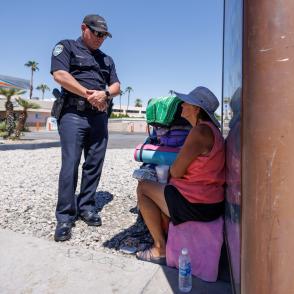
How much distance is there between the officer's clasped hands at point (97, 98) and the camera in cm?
311

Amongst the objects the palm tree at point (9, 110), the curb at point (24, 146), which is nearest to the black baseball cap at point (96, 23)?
the curb at point (24, 146)

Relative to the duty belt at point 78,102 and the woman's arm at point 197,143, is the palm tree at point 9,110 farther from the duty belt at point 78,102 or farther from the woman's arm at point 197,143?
the woman's arm at point 197,143

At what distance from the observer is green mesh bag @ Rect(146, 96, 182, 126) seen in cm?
321

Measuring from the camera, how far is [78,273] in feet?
7.76

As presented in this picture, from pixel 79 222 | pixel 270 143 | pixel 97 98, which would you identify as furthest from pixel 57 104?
pixel 270 143

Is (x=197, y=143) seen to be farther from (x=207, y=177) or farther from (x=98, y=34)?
(x=98, y=34)

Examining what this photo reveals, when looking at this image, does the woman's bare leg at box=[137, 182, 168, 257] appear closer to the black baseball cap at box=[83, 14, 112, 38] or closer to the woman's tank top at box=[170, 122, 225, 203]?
the woman's tank top at box=[170, 122, 225, 203]

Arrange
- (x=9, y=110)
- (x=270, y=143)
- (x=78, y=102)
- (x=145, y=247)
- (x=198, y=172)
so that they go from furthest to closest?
(x=9, y=110) → (x=78, y=102) → (x=145, y=247) → (x=198, y=172) → (x=270, y=143)

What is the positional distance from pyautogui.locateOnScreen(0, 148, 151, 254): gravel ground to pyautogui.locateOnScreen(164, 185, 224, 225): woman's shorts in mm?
649

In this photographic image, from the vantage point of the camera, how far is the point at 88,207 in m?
3.49

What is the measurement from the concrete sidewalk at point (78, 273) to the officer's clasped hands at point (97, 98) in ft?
4.28

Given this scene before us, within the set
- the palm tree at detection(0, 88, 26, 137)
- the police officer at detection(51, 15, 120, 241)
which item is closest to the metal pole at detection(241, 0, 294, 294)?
the police officer at detection(51, 15, 120, 241)

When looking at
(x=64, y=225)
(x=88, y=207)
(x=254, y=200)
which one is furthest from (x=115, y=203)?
(x=254, y=200)

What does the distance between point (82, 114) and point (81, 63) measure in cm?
49
